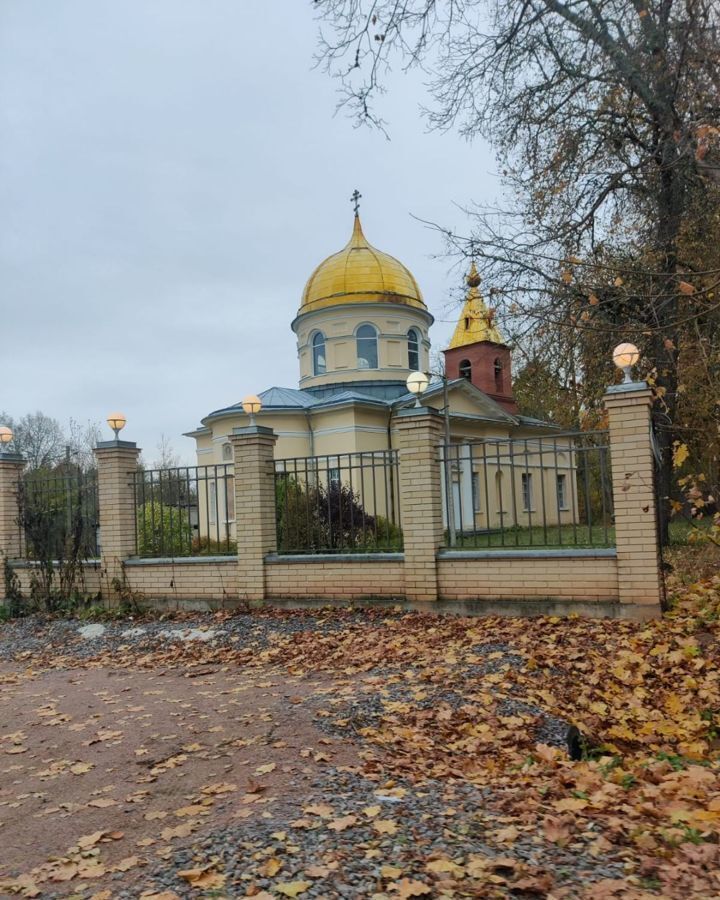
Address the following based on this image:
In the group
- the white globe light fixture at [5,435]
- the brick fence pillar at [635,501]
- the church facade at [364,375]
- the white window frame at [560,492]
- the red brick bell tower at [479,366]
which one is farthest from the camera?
the red brick bell tower at [479,366]

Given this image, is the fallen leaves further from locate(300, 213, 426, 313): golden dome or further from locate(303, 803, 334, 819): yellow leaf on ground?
locate(300, 213, 426, 313): golden dome

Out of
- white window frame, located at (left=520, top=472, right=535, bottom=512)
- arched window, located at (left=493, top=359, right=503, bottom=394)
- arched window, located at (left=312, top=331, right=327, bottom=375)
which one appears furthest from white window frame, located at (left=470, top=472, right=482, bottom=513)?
arched window, located at (left=493, top=359, right=503, bottom=394)

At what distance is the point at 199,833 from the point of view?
3455 mm

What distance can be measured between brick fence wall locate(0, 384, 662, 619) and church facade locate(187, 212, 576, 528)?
1246 centimetres

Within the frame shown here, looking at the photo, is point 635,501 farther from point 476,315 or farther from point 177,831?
point 177,831

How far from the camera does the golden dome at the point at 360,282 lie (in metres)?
27.0

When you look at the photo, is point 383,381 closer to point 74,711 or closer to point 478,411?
point 478,411

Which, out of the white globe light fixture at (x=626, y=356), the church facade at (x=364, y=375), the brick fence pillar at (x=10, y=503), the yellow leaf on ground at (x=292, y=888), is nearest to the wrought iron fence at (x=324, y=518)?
the white globe light fixture at (x=626, y=356)

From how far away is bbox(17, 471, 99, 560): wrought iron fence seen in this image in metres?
10.8

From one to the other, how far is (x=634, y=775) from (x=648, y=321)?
794 cm

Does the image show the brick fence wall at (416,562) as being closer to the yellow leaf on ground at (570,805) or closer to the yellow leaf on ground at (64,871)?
the yellow leaf on ground at (570,805)

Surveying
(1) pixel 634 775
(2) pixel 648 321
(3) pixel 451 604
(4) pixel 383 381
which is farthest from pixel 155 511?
(4) pixel 383 381

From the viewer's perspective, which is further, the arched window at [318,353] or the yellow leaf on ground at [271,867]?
the arched window at [318,353]

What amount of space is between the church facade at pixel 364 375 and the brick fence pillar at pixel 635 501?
14970 millimetres
